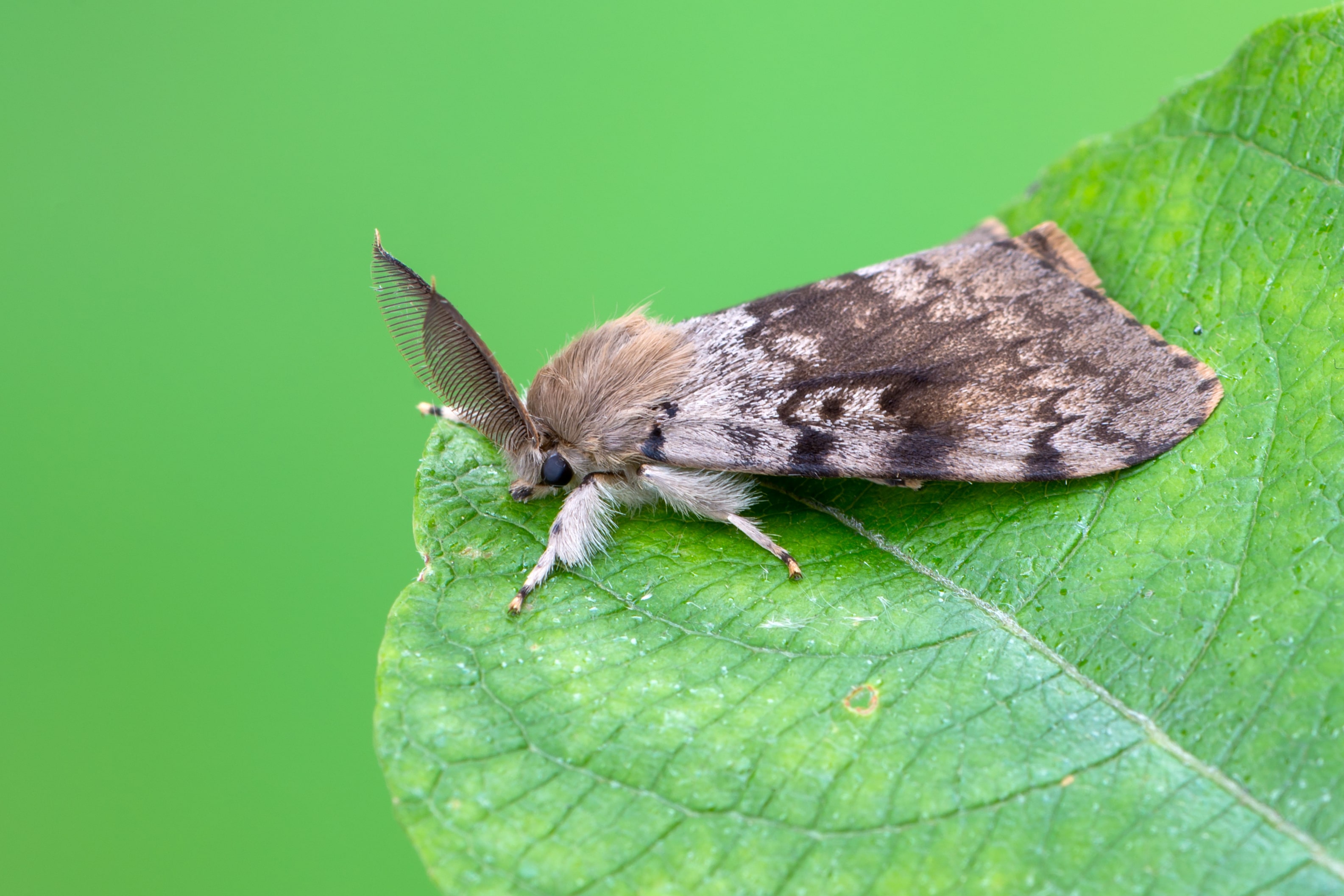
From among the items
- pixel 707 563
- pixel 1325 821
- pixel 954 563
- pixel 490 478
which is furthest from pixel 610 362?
pixel 1325 821

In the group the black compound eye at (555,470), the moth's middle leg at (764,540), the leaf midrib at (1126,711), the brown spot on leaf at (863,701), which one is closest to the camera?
the leaf midrib at (1126,711)

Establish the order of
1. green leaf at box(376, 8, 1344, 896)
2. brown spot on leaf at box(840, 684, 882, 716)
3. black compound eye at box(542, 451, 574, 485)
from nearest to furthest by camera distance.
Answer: green leaf at box(376, 8, 1344, 896) → brown spot on leaf at box(840, 684, 882, 716) → black compound eye at box(542, 451, 574, 485)

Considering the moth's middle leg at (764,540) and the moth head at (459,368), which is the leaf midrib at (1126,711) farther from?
the moth head at (459,368)

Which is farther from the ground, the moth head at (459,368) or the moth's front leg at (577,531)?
the moth head at (459,368)

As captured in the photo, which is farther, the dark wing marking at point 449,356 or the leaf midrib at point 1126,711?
the dark wing marking at point 449,356

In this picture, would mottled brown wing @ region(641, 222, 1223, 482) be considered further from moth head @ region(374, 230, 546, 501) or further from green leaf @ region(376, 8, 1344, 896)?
moth head @ region(374, 230, 546, 501)

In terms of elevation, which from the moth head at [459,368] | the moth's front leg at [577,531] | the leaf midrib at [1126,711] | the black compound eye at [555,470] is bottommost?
the leaf midrib at [1126,711]

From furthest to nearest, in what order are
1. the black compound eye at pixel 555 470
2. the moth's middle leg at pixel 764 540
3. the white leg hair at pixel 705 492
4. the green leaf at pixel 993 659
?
the black compound eye at pixel 555 470 < the white leg hair at pixel 705 492 < the moth's middle leg at pixel 764 540 < the green leaf at pixel 993 659

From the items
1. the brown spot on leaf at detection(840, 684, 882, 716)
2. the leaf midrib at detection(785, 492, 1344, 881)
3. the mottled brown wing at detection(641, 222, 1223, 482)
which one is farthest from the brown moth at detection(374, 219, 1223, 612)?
the brown spot on leaf at detection(840, 684, 882, 716)

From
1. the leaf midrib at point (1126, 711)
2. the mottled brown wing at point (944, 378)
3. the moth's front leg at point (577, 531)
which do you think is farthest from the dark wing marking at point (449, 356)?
the leaf midrib at point (1126, 711)
